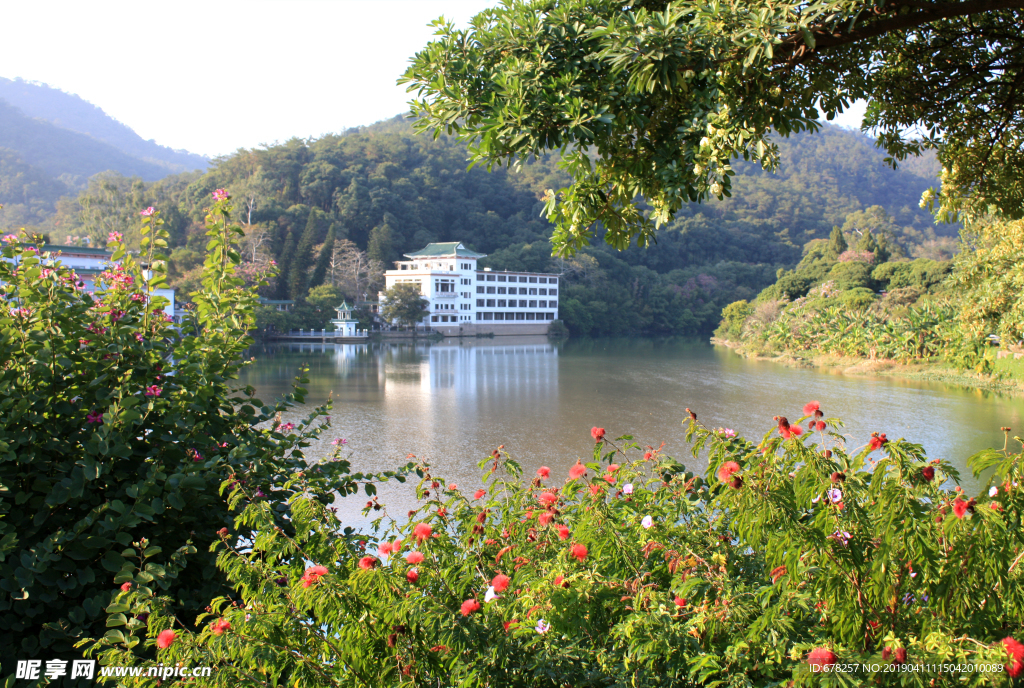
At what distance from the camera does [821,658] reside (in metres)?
1.12

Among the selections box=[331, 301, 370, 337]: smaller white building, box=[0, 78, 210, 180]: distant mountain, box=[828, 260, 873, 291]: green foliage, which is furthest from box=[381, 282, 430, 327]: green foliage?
box=[0, 78, 210, 180]: distant mountain

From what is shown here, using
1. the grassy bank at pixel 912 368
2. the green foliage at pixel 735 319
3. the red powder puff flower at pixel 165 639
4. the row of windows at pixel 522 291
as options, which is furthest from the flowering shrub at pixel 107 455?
the row of windows at pixel 522 291

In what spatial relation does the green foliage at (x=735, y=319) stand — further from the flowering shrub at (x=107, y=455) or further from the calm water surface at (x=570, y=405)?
the flowering shrub at (x=107, y=455)

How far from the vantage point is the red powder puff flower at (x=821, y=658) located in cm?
112

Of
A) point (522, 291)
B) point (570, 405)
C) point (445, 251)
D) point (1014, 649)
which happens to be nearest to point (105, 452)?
point (1014, 649)

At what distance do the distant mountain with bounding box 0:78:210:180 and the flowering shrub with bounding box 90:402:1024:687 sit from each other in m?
119

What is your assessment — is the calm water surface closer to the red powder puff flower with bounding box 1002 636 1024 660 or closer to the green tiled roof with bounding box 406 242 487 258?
the red powder puff flower with bounding box 1002 636 1024 660

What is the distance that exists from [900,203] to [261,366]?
8037 centimetres

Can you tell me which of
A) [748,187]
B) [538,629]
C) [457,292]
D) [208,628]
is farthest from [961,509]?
[748,187]

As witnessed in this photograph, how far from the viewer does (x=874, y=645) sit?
140 cm

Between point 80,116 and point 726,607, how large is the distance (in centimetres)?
13807

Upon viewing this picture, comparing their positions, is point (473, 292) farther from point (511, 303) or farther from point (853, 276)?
point (853, 276)

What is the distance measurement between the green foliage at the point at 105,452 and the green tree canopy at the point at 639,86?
119 centimetres

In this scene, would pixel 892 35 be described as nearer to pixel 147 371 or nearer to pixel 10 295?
pixel 147 371
